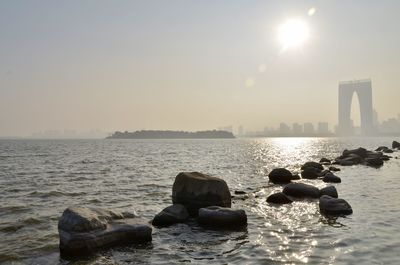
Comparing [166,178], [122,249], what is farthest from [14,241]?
[166,178]

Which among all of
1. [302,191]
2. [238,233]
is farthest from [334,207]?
[238,233]

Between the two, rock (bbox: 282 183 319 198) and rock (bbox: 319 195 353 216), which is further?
rock (bbox: 282 183 319 198)

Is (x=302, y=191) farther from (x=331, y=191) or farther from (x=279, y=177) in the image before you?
(x=279, y=177)

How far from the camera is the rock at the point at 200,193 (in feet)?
56.5

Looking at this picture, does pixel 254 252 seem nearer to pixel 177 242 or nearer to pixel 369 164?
pixel 177 242

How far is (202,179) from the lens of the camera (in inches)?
688

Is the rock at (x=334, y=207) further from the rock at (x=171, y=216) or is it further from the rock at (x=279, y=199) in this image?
the rock at (x=171, y=216)

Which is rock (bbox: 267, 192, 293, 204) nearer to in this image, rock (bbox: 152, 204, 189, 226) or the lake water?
the lake water

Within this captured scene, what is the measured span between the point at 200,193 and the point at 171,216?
199cm

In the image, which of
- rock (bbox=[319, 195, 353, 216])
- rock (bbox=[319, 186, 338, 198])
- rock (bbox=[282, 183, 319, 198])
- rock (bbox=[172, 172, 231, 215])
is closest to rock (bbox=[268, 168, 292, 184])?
rock (bbox=[282, 183, 319, 198])

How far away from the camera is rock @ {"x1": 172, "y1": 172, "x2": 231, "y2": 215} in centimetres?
1723

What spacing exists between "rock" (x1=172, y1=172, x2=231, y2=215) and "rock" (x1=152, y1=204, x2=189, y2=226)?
1.00 meters

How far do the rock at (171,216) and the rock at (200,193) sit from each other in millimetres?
1001

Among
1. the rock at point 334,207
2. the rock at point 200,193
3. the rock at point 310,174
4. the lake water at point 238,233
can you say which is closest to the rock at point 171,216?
the lake water at point 238,233
